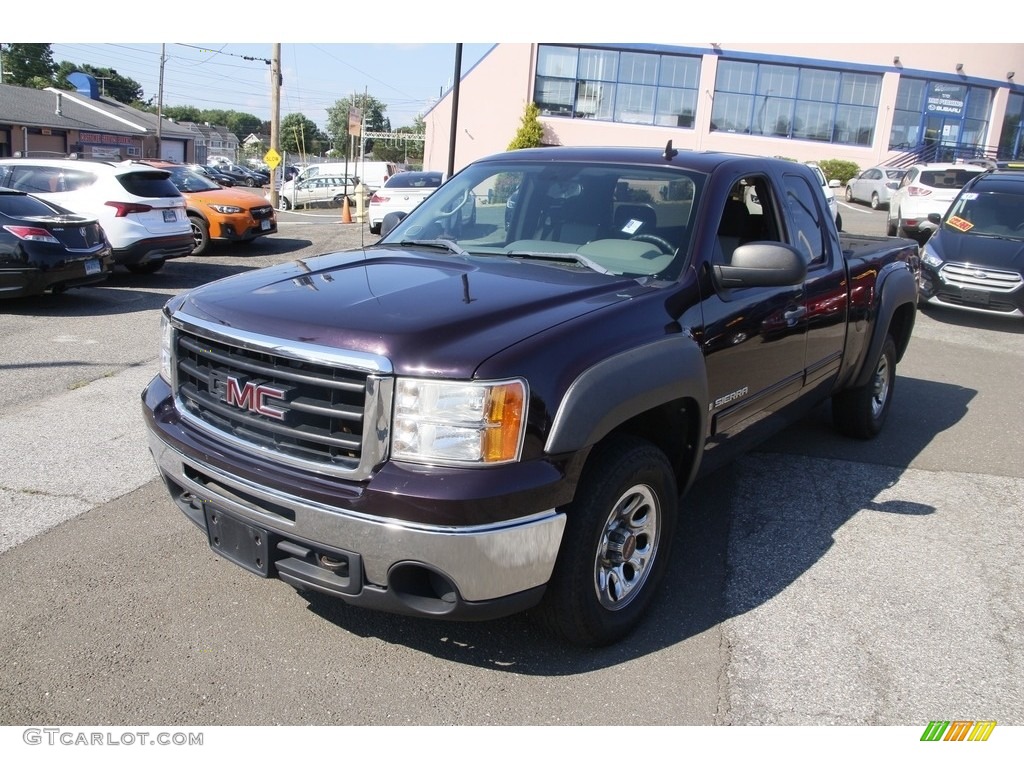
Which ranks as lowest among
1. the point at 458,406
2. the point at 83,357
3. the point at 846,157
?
the point at 83,357

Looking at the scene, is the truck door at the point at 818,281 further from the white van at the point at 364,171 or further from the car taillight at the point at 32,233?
the white van at the point at 364,171

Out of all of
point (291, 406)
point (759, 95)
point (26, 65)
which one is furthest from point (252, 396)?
point (26, 65)

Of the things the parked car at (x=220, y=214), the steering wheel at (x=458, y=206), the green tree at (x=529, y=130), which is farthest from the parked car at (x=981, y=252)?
the green tree at (x=529, y=130)

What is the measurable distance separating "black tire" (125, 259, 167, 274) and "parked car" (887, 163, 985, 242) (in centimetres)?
1240

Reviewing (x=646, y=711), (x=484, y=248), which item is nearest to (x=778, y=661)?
(x=646, y=711)

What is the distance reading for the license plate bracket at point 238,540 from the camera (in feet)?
9.48

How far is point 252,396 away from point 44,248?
8.10 m

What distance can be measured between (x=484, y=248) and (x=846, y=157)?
120ft

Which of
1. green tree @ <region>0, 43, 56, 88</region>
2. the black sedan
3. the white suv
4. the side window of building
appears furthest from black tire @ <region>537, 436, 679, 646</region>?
green tree @ <region>0, 43, 56, 88</region>

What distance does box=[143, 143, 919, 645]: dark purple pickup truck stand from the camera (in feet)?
8.73

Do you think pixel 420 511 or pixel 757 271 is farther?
pixel 757 271

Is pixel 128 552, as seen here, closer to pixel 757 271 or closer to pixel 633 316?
pixel 633 316

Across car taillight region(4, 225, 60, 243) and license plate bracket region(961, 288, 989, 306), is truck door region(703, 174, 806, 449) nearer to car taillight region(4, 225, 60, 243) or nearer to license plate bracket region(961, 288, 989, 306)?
license plate bracket region(961, 288, 989, 306)

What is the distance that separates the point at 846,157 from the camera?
119 ft
